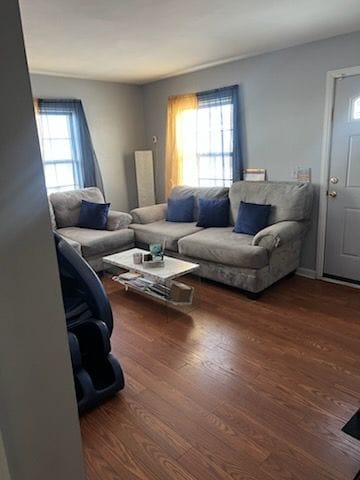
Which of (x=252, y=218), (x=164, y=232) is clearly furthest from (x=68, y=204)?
(x=252, y=218)

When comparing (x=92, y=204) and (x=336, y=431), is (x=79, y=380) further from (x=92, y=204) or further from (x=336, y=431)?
(x=92, y=204)

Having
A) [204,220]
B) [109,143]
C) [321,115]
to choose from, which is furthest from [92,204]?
[321,115]

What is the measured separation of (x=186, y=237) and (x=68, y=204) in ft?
5.59

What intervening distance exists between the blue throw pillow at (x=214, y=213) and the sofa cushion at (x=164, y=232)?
13 centimetres

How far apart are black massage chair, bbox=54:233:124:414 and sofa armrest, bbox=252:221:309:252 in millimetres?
1709

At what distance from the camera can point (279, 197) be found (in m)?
3.68

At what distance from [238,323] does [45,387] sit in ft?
7.28

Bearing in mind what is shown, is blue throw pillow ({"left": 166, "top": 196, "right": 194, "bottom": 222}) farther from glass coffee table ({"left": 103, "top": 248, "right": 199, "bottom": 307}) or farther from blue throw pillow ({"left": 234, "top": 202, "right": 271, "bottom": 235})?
glass coffee table ({"left": 103, "top": 248, "right": 199, "bottom": 307})

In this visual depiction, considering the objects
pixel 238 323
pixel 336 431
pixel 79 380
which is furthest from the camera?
pixel 238 323

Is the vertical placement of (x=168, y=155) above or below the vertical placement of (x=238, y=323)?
above

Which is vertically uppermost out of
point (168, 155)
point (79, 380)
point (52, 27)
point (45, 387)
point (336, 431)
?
point (52, 27)

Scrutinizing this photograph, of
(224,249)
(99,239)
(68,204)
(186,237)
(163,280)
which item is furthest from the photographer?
(68,204)

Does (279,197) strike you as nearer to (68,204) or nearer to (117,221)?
(117,221)

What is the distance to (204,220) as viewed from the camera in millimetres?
4188
